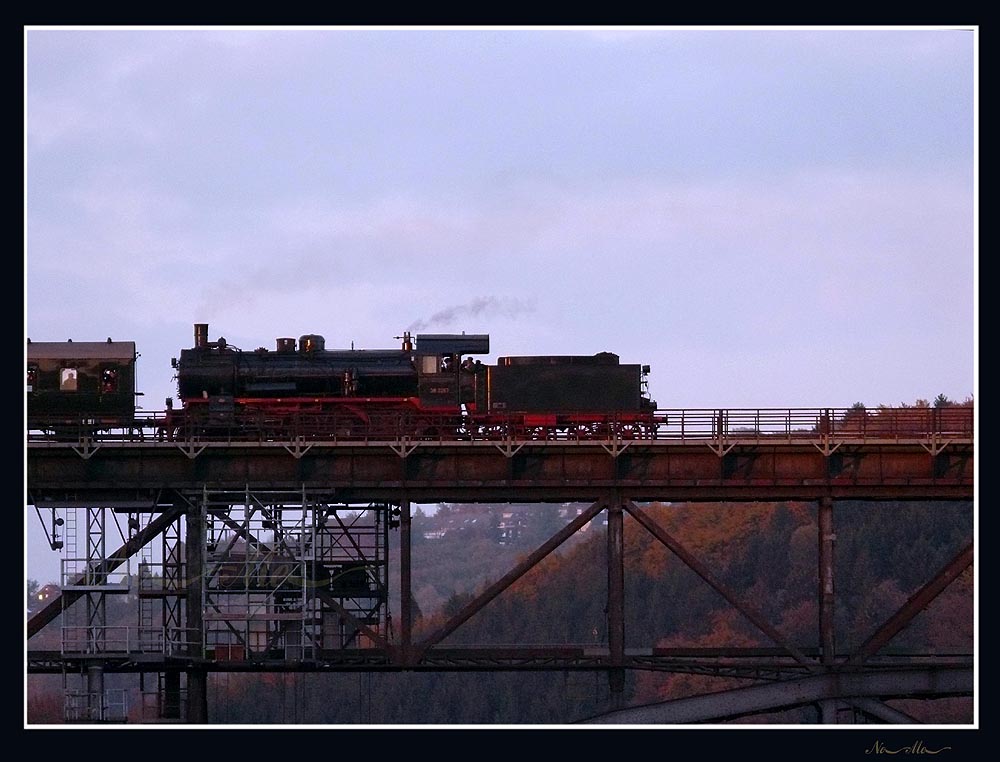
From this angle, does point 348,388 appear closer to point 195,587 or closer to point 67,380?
point 67,380

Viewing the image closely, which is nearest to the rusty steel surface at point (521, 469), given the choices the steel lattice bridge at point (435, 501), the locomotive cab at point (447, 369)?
the steel lattice bridge at point (435, 501)

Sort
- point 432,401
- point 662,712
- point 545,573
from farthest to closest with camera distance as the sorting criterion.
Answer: point 545,573 → point 432,401 → point 662,712

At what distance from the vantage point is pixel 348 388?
64562mm

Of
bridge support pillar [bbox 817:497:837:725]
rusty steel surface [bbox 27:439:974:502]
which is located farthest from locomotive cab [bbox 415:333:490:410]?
bridge support pillar [bbox 817:497:837:725]

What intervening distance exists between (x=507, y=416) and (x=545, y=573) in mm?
88108

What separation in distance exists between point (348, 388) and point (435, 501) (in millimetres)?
11695

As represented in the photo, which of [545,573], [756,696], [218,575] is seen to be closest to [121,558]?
[218,575]

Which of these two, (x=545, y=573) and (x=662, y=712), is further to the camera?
(x=545, y=573)

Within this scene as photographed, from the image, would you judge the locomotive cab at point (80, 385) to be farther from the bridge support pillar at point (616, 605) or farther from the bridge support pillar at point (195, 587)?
the bridge support pillar at point (616, 605)

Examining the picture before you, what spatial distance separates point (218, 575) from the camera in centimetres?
5350

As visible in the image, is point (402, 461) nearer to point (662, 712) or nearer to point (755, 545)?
point (662, 712)

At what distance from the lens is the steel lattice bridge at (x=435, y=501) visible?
173 feet

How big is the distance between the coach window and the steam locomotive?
0.03 m

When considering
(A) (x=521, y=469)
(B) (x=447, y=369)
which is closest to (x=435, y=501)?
(A) (x=521, y=469)
